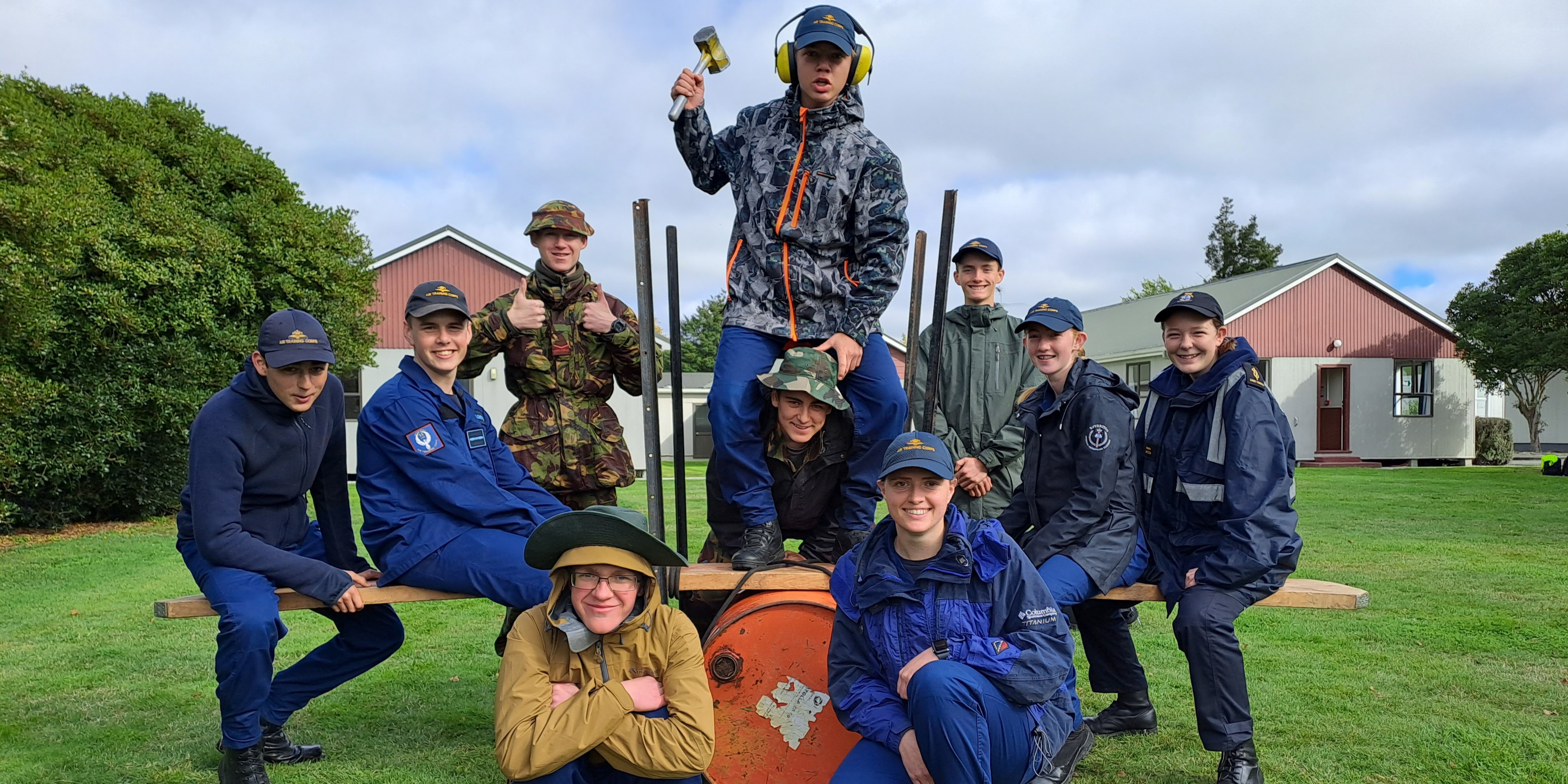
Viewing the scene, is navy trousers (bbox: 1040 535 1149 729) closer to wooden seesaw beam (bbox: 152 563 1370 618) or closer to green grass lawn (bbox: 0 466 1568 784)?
wooden seesaw beam (bbox: 152 563 1370 618)

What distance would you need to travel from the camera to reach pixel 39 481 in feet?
41.5

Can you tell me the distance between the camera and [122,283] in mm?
13203

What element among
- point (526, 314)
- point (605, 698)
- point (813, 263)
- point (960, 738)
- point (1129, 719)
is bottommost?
point (1129, 719)

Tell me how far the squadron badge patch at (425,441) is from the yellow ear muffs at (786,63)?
2098mm

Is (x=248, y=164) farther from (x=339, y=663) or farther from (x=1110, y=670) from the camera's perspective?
(x=1110, y=670)

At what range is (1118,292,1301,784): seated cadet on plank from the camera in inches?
155

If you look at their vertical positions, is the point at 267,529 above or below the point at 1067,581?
above

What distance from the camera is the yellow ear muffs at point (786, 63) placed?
4465 mm

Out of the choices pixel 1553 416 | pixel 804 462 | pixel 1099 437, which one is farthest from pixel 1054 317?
pixel 1553 416

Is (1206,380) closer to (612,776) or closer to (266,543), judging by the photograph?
(612,776)

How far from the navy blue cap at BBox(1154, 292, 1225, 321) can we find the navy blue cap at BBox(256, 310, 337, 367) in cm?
333

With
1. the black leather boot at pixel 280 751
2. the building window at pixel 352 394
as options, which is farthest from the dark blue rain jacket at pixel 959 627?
the building window at pixel 352 394

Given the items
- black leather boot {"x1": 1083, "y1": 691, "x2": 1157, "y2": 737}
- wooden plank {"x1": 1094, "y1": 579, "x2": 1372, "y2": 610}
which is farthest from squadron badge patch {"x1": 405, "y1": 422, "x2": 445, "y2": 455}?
black leather boot {"x1": 1083, "y1": 691, "x2": 1157, "y2": 737}

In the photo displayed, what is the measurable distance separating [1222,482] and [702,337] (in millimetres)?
57094
